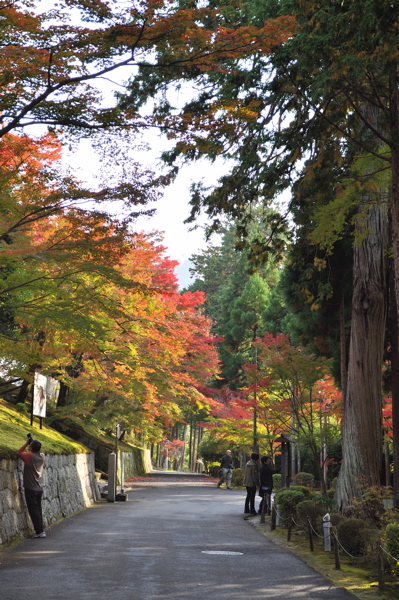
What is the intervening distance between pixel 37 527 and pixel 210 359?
2551cm

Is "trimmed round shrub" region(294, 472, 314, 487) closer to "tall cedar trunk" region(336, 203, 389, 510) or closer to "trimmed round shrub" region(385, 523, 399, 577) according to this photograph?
"tall cedar trunk" region(336, 203, 389, 510)

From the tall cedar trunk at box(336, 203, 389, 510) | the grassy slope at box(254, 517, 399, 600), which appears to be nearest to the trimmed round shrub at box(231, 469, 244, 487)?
the tall cedar trunk at box(336, 203, 389, 510)

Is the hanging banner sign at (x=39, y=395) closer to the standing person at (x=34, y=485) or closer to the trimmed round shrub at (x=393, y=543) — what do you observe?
the standing person at (x=34, y=485)

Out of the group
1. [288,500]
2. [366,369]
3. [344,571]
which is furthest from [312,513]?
[344,571]

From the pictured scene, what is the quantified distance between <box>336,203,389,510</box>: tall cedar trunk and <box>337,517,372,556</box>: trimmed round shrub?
2.81 metres

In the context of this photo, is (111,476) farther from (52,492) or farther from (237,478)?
(237,478)

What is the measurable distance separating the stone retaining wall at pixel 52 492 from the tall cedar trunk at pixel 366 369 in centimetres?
650

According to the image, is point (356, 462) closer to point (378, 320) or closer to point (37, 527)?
point (378, 320)

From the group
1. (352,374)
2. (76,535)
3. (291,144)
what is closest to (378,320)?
(352,374)

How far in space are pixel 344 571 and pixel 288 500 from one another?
5423 mm

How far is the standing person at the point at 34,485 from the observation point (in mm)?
11945

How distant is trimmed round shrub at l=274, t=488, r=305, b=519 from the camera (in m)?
14.6

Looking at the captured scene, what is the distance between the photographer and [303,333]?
1895 centimetres

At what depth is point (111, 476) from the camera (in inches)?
802
